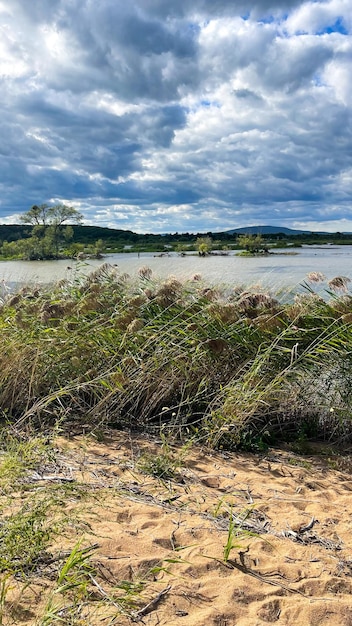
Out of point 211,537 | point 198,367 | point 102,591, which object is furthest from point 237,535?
point 198,367

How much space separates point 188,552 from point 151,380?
259 centimetres

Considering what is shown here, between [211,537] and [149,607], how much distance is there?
0.77 meters

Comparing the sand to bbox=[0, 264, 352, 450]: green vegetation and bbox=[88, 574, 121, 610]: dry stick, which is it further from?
bbox=[0, 264, 352, 450]: green vegetation

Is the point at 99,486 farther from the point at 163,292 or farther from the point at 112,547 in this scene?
the point at 163,292

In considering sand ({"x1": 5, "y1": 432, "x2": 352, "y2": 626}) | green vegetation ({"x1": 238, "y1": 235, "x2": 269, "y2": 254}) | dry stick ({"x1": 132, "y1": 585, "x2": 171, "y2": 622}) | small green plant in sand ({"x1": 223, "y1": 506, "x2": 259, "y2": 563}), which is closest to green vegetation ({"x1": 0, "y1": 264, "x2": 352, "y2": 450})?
sand ({"x1": 5, "y1": 432, "x2": 352, "y2": 626})

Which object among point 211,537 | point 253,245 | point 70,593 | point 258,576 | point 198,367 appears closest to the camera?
point 70,593

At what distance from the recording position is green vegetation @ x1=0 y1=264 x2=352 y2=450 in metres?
5.04

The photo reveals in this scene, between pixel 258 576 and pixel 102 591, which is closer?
pixel 102 591

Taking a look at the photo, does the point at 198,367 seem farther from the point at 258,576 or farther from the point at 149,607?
the point at 149,607

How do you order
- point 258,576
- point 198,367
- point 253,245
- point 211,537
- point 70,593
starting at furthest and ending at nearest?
→ point 253,245, point 198,367, point 211,537, point 258,576, point 70,593

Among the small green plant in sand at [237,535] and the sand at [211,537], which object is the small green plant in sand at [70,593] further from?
the small green plant in sand at [237,535]

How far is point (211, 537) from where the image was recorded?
3.03m

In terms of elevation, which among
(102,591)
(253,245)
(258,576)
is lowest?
(258,576)

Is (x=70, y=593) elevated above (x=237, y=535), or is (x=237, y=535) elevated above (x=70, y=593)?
(x=70, y=593)
